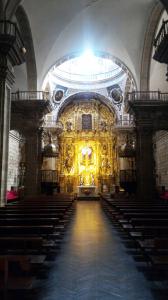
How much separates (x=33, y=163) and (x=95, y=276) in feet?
39.3

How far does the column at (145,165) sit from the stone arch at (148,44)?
9.22 ft

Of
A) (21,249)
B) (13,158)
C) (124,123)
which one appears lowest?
(21,249)

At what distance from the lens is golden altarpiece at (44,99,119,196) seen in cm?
2761

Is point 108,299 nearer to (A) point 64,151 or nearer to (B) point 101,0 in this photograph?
(B) point 101,0

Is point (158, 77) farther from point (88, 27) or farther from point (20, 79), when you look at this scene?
point (20, 79)

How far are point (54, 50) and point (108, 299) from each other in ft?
50.2

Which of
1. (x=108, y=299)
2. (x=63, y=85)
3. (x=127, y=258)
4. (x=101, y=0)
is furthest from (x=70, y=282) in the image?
(x=63, y=85)

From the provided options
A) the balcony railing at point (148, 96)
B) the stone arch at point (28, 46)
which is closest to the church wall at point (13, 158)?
the stone arch at point (28, 46)

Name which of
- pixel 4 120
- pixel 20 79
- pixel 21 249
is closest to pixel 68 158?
pixel 20 79

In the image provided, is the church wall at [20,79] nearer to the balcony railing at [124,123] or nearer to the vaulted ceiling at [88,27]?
the vaulted ceiling at [88,27]

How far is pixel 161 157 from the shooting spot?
1906 cm

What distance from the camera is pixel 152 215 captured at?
19.1ft

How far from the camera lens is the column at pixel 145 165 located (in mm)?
15016

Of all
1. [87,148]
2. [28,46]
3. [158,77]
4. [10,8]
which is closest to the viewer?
[10,8]
